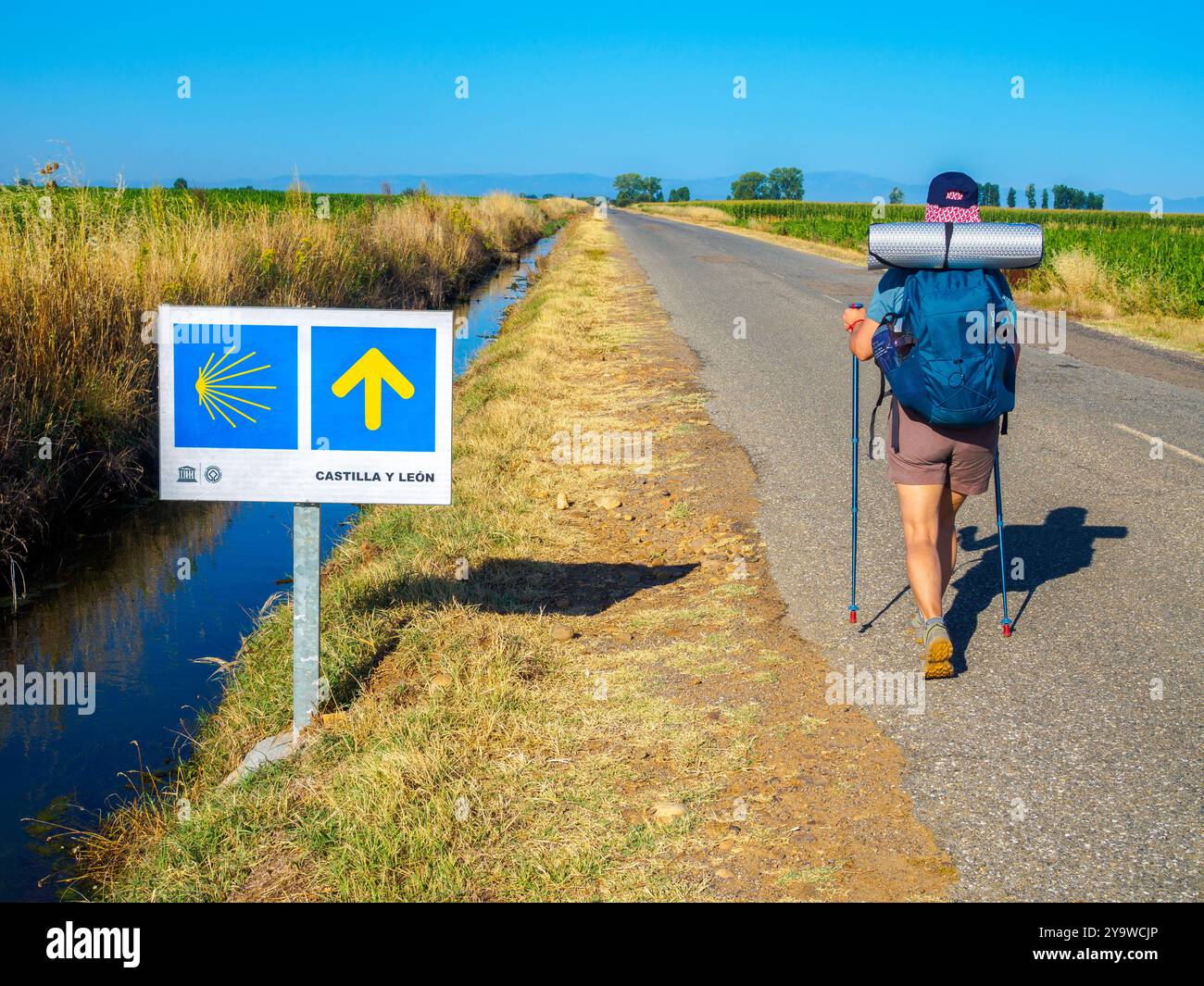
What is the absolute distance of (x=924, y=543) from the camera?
4.88m

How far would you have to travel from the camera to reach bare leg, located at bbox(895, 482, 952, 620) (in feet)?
15.9

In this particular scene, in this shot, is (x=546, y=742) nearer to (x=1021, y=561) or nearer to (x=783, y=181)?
(x=1021, y=561)

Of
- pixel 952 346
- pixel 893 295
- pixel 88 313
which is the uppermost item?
pixel 88 313

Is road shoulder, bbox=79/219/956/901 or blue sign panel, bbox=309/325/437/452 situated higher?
blue sign panel, bbox=309/325/437/452

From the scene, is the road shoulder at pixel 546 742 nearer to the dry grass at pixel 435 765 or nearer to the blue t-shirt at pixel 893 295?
the dry grass at pixel 435 765

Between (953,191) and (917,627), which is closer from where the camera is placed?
(953,191)

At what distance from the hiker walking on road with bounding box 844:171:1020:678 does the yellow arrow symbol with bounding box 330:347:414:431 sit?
1.96 metres

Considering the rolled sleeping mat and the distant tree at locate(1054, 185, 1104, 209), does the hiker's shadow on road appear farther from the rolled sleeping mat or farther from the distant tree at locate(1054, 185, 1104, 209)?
the distant tree at locate(1054, 185, 1104, 209)

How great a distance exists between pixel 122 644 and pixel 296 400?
308cm

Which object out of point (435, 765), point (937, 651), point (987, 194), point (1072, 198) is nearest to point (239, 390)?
point (435, 765)

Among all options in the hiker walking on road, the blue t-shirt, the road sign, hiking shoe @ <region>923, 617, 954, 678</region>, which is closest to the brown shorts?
the hiker walking on road

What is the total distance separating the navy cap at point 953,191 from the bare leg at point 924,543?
3.99ft
